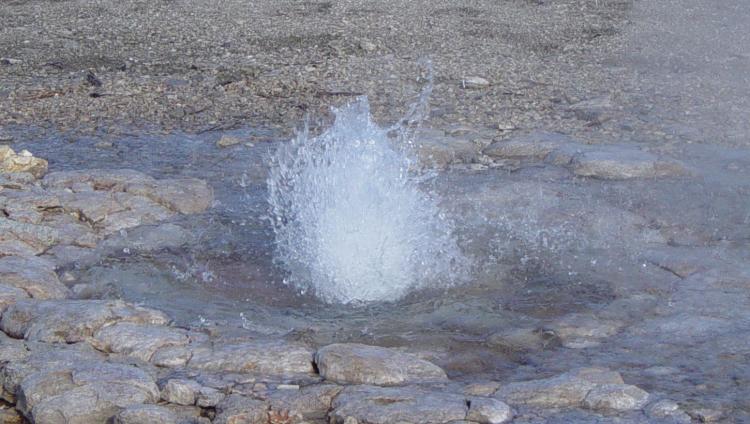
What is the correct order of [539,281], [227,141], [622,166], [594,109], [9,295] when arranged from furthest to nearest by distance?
[594,109], [227,141], [622,166], [539,281], [9,295]

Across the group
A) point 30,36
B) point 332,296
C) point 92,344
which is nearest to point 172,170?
point 332,296

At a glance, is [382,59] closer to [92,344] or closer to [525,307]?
[525,307]

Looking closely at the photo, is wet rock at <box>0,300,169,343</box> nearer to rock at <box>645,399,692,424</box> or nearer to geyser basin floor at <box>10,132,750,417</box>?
geyser basin floor at <box>10,132,750,417</box>

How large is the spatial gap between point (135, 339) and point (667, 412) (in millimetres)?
1799

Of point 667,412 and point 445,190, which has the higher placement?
point 667,412

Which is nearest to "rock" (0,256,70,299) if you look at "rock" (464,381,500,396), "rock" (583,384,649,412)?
"rock" (464,381,500,396)

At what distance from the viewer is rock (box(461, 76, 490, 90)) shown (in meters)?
7.48

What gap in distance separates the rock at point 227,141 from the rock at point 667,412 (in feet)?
12.1

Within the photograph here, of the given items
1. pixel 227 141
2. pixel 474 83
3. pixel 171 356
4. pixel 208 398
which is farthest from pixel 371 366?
pixel 474 83

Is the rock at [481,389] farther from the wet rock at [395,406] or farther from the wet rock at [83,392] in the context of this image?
the wet rock at [83,392]

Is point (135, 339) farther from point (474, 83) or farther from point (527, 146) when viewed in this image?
point (474, 83)

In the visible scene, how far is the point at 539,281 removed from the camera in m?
4.58

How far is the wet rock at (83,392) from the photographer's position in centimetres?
333

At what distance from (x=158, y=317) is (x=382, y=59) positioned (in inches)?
178
